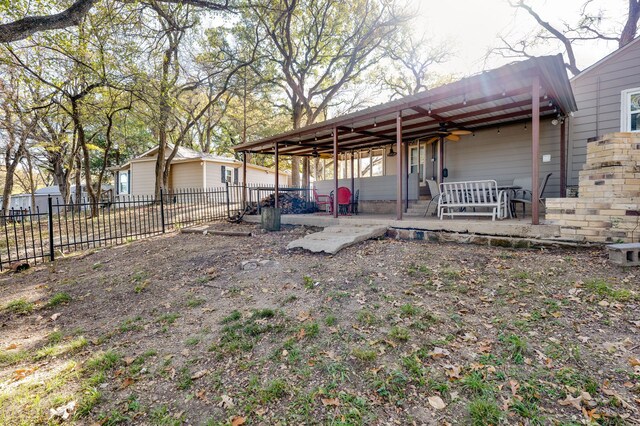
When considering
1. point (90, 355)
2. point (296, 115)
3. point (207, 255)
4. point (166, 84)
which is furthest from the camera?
point (296, 115)

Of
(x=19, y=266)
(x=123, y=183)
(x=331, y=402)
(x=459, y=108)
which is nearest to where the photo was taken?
(x=331, y=402)

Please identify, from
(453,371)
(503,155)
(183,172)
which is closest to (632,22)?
(503,155)

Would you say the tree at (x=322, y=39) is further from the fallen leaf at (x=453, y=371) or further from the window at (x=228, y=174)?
the fallen leaf at (x=453, y=371)

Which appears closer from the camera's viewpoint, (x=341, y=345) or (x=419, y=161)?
(x=341, y=345)

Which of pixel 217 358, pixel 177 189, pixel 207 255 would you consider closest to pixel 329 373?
pixel 217 358

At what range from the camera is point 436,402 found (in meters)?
2.01

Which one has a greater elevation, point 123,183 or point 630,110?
point 630,110

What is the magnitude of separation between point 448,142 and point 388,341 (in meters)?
8.25

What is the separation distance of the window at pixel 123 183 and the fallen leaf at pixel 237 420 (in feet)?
71.7

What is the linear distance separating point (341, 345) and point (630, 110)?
315 inches

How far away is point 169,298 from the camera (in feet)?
13.1

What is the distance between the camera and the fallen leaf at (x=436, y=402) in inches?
77.8

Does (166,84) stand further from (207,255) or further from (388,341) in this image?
(388,341)

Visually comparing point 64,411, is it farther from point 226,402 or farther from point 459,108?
point 459,108
